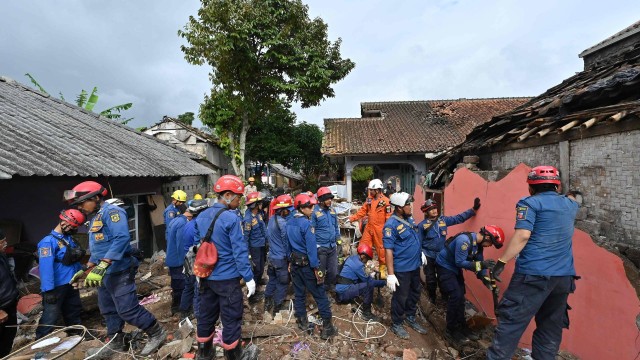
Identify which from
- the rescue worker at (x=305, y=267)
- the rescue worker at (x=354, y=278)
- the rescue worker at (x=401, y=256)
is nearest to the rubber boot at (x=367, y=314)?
the rescue worker at (x=354, y=278)

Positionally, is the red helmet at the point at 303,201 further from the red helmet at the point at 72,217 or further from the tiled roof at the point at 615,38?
the tiled roof at the point at 615,38

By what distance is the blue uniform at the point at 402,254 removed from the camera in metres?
4.12

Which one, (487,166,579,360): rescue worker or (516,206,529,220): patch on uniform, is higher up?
(516,206,529,220): patch on uniform

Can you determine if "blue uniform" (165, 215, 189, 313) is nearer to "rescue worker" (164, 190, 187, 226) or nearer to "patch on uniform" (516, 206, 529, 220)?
"rescue worker" (164, 190, 187, 226)

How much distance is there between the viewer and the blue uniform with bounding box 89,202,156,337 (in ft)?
11.4

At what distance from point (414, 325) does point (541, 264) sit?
234cm

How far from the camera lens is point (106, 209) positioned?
3559 mm

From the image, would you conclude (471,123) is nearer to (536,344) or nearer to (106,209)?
(536,344)

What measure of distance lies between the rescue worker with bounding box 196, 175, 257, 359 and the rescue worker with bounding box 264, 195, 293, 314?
155cm

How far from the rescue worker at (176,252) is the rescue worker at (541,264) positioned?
4.32 m

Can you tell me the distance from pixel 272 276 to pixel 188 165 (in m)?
4.97

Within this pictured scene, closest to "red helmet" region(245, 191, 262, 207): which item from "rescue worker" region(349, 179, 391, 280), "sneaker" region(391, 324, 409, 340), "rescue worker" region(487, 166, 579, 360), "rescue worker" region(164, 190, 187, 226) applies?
"rescue worker" region(164, 190, 187, 226)

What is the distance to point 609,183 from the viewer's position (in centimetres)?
289

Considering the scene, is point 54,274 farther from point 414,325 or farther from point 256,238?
point 414,325
